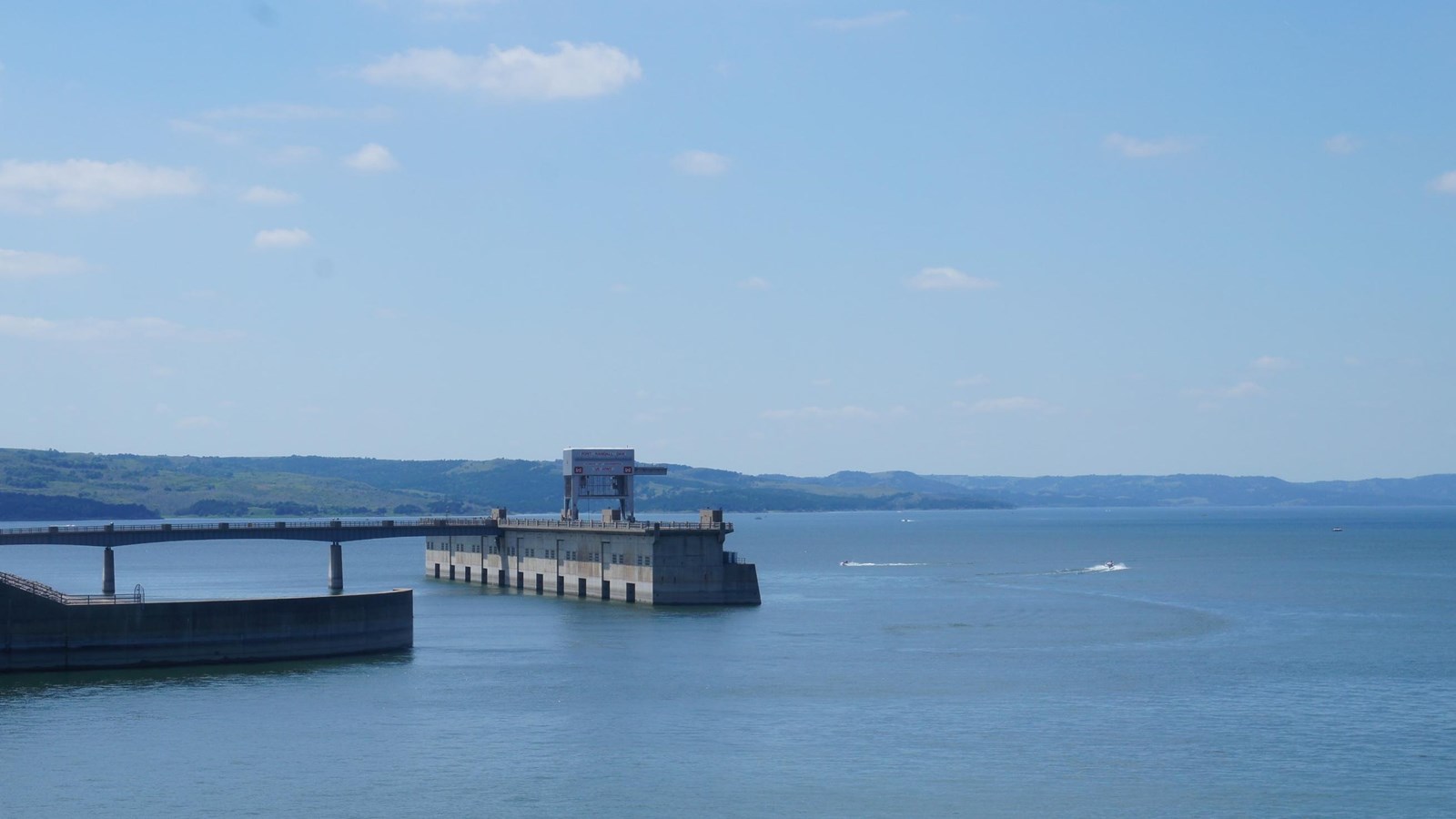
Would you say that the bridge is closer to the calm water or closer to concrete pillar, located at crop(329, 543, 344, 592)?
concrete pillar, located at crop(329, 543, 344, 592)

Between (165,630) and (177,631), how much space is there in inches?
22.8

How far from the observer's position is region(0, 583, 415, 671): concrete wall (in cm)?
7100

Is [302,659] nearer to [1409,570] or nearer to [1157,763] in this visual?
[1157,763]

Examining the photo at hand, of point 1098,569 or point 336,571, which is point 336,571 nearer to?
point 336,571

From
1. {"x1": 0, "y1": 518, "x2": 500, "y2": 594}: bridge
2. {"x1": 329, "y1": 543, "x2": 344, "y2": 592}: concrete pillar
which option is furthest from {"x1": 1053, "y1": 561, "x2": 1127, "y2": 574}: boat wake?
{"x1": 329, "y1": 543, "x2": 344, "y2": 592}: concrete pillar

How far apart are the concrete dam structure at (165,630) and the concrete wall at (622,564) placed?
1321 inches

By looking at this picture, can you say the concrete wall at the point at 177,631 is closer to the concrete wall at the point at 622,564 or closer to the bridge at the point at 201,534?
the concrete wall at the point at 622,564

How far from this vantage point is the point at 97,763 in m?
54.2

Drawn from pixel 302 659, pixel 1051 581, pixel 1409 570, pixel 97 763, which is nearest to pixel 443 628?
pixel 302 659

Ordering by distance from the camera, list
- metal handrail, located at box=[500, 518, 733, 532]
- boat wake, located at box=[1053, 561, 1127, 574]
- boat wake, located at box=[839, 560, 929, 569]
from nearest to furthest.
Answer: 1. metal handrail, located at box=[500, 518, 733, 532]
2. boat wake, located at box=[1053, 561, 1127, 574]
3. boat wake, located at box=[839, 560, 929, 569]

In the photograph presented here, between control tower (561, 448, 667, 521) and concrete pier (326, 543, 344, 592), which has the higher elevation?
control tower (561, 448, 667, 521)

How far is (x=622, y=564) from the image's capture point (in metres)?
116

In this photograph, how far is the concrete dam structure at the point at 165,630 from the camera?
71.0m

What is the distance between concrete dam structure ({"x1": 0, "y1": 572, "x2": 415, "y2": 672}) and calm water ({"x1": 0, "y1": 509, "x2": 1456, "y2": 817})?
1230 mm
